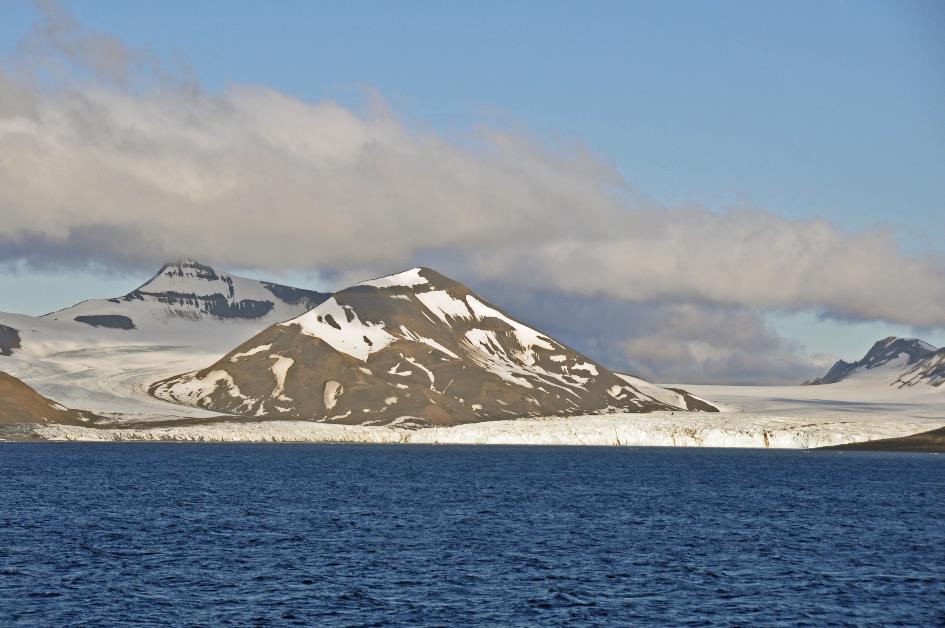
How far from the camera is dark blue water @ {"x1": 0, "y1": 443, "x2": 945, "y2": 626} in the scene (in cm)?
6281

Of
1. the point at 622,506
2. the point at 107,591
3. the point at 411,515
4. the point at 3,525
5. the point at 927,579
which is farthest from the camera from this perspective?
the point at 622,506

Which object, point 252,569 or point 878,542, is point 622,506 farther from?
point 252,569

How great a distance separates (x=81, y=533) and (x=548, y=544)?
3519 centimetres

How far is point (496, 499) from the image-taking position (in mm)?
133125

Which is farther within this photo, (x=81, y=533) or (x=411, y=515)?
(x=411, y=515)

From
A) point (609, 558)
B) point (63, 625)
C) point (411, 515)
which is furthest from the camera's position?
point (411, 515)

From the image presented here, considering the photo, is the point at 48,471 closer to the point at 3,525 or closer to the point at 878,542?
the point at 3,525

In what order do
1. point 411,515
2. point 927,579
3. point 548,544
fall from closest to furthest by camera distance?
point 927,579, point 548,544, point 411,515

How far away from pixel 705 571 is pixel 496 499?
190 ft

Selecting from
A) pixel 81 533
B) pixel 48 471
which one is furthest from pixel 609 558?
pixel 48 471

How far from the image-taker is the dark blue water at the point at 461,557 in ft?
206

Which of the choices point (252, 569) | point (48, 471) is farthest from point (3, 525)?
point (48, 471)

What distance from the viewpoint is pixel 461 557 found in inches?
3231

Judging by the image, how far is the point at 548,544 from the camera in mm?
90000
